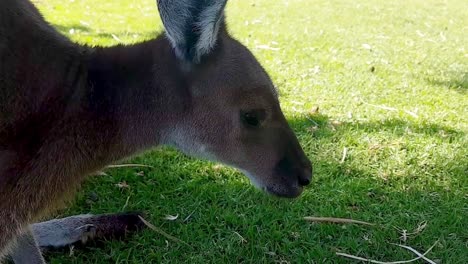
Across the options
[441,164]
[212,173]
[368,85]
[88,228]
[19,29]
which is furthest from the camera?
[368,85]

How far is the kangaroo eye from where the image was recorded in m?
2.27

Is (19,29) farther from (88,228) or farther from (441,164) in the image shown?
(441,164)

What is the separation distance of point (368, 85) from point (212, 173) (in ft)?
7.63

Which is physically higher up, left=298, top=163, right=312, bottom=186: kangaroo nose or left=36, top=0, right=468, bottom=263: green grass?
left=298, top=163, right=312, bottom=186: kangaroo nose

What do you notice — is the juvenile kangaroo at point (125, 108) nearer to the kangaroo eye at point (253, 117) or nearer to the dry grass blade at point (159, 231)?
the kangaroo eye at point (253, 117)

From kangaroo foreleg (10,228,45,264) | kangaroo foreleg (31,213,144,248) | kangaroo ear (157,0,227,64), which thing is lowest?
kangaroo foreleg (31,213,144,248)

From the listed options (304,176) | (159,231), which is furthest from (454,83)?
(159,231)

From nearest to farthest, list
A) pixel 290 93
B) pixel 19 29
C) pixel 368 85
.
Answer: pixel 19 29 → pixel 290 93 → pixel 368 85

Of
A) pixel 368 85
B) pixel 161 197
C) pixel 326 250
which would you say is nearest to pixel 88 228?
pixel 161 197

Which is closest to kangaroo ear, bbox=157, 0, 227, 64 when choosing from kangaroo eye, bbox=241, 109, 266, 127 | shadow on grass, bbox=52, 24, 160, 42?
kangaroo eye, bbox=241, 109, 266, 127

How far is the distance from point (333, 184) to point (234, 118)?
1.13 meters

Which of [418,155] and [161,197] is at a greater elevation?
[161,197]

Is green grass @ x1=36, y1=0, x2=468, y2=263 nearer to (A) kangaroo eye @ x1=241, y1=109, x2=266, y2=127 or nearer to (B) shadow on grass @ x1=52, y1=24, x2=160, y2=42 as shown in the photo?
(B) shadow on grass @ x1=52, y1=24, x2=160, y2=42

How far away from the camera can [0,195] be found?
6.74ft
